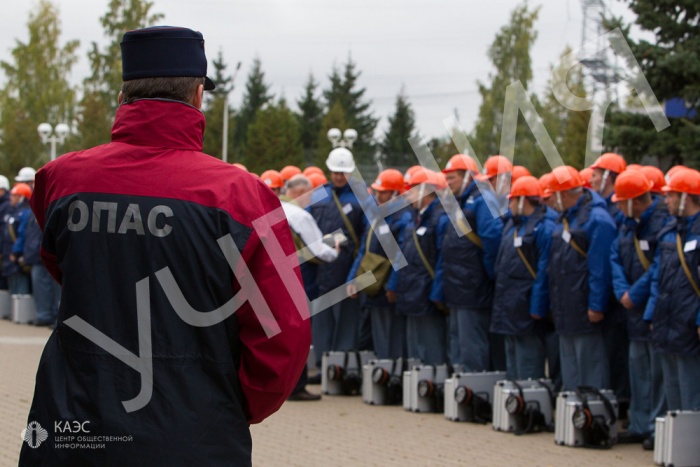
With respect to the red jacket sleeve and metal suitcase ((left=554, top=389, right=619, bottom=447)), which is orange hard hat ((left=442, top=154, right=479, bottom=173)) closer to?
metal suitcase ((left=554, top=389, right=619, bottom=447))

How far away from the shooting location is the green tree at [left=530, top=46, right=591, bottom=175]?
24.3 metres

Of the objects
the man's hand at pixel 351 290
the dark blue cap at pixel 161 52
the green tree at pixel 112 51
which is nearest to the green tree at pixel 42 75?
the green tree at pixel 112 51

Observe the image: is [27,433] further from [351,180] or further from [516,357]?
[351,180]

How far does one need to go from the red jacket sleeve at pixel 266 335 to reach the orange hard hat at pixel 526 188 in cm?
785

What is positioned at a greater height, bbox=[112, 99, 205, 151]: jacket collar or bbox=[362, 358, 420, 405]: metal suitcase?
bbox=[112, 99, 205, 151]: jacket collar

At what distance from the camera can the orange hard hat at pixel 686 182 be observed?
29.3ft

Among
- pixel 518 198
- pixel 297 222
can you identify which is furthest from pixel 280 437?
pixel 518 198

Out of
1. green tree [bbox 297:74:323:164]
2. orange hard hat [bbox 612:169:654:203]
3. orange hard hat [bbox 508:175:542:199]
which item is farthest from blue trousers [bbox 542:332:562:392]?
green tree [bbox 297:74:323:164]

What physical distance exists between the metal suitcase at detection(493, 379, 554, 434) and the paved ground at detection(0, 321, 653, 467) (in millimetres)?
145

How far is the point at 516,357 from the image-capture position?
1109 centimetres

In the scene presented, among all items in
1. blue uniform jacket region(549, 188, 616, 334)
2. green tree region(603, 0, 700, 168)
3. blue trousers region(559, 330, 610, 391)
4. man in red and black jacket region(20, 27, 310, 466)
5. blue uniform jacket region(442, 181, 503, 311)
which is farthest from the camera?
green tree region(603, 0, 700, 168)

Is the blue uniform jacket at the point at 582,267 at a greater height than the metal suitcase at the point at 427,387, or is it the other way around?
the blue uniform jacket at the point at 582,267

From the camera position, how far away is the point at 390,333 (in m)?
13.2

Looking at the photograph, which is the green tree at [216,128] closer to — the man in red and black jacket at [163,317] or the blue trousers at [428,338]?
the blue trousers at [428,338]
